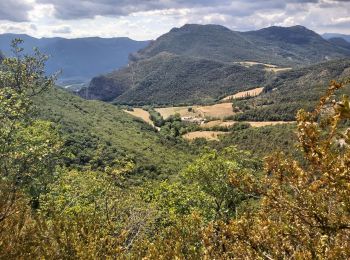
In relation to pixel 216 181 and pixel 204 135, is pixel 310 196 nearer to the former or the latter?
pixel 216 181

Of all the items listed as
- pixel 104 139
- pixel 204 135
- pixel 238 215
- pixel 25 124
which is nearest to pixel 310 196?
pixel 238 215

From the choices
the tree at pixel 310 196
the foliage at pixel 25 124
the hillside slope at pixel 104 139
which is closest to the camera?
the tree at pixel 310 196

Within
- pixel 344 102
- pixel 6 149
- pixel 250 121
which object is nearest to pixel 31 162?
pixel 6 149

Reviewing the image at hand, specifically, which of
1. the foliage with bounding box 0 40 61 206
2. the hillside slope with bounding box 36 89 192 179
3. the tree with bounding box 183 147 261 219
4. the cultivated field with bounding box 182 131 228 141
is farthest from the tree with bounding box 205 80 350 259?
the cultivated field with bounding box 182 131 228 141

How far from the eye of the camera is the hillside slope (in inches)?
3836

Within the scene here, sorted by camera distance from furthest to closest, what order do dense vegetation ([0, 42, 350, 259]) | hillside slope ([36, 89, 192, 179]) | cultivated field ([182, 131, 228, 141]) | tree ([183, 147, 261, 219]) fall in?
cultivated field ([182, 131, 228, 141])
hillside slope ([36, 89, 192, 179])
tree ([183, 147, 261, 219])
dense vegetation ([0, 42, 350, 259])

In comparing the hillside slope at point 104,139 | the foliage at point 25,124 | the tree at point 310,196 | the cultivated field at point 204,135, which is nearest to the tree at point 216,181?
the foliage at point 25,124

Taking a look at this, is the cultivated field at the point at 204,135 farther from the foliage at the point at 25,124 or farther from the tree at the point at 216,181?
the foliage at the point at 25,124

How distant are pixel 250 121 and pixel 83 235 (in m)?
179

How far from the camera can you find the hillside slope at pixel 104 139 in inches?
3836

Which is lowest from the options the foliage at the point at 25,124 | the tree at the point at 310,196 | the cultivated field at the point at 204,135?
the cultivated field at the point at 204,135

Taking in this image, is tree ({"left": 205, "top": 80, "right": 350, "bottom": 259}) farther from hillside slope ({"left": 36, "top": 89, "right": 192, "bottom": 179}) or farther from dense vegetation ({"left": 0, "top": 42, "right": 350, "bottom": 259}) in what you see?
hillside slope ({"left": 36, "top": 89, "right": 192, "bottom": 179})

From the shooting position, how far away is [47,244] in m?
12.2

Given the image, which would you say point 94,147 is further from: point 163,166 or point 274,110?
point 274,110
